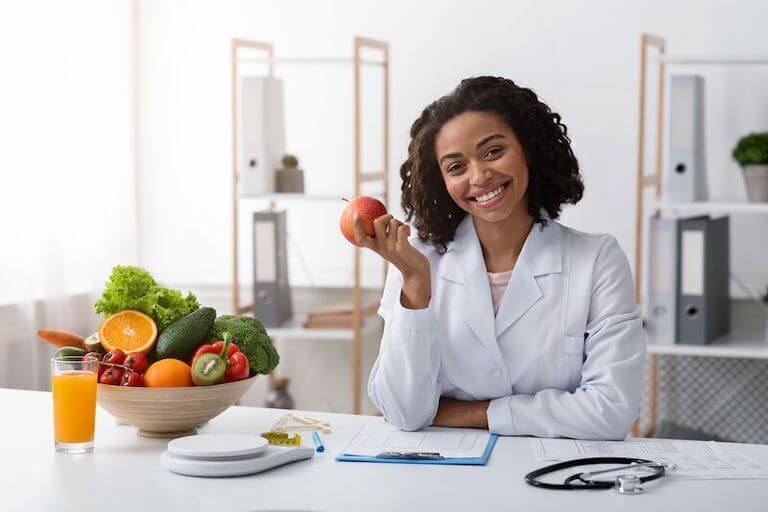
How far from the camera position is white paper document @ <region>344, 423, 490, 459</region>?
1.62m

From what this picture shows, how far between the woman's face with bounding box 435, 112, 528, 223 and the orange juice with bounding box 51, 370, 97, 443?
80 cm

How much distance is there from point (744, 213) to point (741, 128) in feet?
0.91

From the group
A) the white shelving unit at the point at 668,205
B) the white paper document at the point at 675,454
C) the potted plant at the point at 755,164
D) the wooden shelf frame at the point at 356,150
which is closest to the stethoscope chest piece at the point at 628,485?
the white paper document at the point at 675,454

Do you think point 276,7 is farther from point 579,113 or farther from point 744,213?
point 744,213

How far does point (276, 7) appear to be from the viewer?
370 cm

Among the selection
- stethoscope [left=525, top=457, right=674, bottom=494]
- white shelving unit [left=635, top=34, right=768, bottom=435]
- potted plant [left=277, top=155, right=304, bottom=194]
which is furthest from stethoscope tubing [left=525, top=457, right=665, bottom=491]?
potted plant [left=277, top=155, right=304, bottom=194]

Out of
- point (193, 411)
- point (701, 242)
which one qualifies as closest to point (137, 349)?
point (193, 411)

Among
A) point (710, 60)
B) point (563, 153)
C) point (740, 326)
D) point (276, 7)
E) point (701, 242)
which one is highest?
point (276, 7)

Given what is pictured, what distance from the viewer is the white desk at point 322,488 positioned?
1350mm

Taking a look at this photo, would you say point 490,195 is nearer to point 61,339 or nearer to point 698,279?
point 61,339

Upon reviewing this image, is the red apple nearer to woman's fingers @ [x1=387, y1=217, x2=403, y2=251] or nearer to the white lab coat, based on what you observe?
woman's fingers @ [x1=387, y1=217, x2=403, y2=251]

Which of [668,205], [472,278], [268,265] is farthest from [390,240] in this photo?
[268,265]

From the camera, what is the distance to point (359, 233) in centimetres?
179

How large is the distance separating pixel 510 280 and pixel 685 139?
4.13ft
